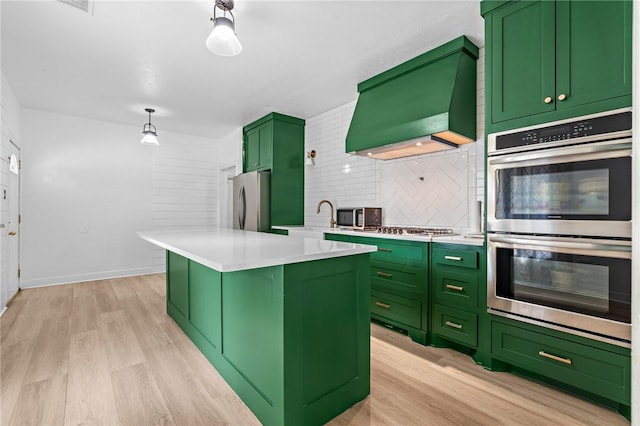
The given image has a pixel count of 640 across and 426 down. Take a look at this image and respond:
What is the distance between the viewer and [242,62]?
10.2 ft

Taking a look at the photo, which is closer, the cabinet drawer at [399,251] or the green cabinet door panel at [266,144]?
the cabinet drawer at [399,251]

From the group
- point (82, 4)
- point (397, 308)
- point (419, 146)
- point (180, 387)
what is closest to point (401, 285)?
point (397, 308)

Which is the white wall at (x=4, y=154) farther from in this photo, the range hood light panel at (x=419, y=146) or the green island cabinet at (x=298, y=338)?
the range hood light panel at (x=419, y=146)

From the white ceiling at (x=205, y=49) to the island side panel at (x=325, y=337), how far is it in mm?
1931

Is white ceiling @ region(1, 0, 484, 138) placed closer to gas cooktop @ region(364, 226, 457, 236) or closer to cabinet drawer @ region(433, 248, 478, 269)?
gas cooktop @ region(364, 226, 457, 236)

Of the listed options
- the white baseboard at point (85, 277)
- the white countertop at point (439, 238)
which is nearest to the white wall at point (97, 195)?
the white baseboard at point (85, 277)

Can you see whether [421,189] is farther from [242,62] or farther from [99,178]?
[99,178]

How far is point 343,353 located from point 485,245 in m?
1.29

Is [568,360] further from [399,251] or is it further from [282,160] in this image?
[282,160]

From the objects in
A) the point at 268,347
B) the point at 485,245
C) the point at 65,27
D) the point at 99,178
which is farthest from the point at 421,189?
the point at 99,178

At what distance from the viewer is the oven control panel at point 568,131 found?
1.62 m

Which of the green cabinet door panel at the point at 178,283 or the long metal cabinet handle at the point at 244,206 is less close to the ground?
the long metal cabinet handle at the point at 244,206

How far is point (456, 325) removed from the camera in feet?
7.75

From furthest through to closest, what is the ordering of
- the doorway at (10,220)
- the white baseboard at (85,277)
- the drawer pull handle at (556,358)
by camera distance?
the white baseboard at (85,277)
the doorway at (10,220)
the drawer pull handle at (556,358)
